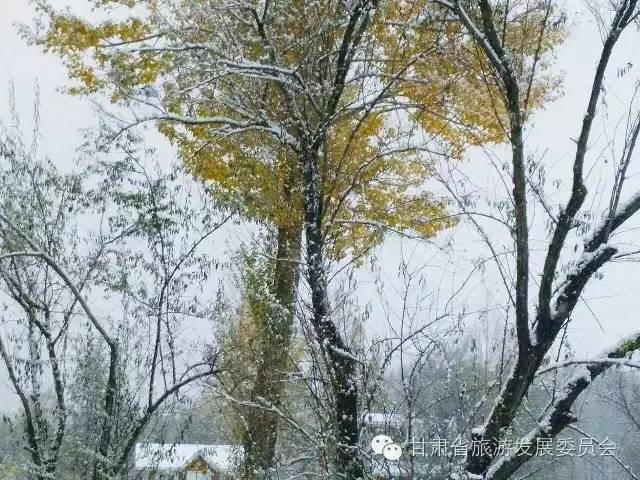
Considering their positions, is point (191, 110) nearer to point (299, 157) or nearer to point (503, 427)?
point (299, 157)

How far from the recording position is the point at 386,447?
4609mm

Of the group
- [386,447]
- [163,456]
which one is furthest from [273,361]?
[386,447]

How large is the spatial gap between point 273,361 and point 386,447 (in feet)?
8.67

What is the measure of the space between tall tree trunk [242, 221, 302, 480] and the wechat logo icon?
1143 millimetres

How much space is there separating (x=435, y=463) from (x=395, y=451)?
591 mm

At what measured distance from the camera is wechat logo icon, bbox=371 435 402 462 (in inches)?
180

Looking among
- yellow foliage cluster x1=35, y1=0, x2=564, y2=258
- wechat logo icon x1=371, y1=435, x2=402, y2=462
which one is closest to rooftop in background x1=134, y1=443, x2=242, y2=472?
yellow foliage cluster x1=35, y1=0, x2=564, y2=258

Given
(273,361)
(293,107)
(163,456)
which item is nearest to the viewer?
(293,107)

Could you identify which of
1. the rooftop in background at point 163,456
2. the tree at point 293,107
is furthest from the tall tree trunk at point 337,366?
the rooftop in background at point 163,456

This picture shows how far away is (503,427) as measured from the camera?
4316 millimetres

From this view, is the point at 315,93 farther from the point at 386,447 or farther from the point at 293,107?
the point at 386,447

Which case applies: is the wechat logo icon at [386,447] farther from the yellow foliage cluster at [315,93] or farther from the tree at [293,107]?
the yellow foliage cluster at [315,93]

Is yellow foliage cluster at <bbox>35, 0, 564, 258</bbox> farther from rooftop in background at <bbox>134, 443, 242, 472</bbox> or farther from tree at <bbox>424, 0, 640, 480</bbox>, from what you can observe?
rooftop in background at <bbox>134, 443, 242, 472</bbox>

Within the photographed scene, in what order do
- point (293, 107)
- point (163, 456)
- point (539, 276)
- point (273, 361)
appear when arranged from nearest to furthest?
point (539, 276), point (293, 107), point (273, 361), point (163, 456)
